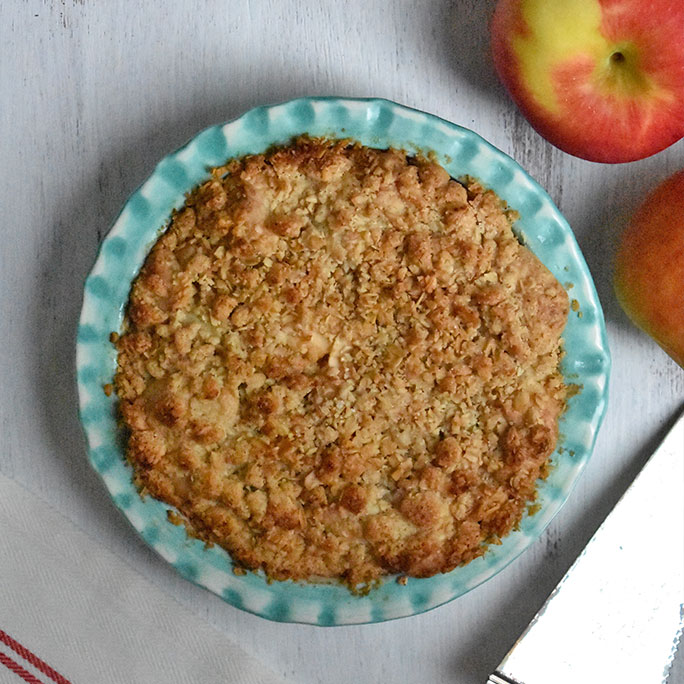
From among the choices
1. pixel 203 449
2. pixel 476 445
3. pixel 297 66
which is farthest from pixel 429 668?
pixel 297 66

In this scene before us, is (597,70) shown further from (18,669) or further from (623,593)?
(18,669)

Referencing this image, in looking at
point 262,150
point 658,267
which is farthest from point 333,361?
point 658,267

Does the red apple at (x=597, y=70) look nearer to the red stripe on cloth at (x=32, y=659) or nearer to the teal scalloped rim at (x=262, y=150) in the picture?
the teal scalloped rim at (x=262, y=150)

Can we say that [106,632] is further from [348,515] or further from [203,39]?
[203,39]

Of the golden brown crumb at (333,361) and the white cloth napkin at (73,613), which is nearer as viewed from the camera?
the golden brown crumb at (333,361)

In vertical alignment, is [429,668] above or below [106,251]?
below

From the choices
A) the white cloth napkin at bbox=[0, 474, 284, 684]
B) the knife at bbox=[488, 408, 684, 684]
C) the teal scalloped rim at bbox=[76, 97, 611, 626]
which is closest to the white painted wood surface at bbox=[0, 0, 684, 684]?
the white cloth napkin at bbox=[0, 474, 284, 684]

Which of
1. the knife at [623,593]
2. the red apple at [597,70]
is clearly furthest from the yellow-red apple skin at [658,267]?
the knife at [623,593]
